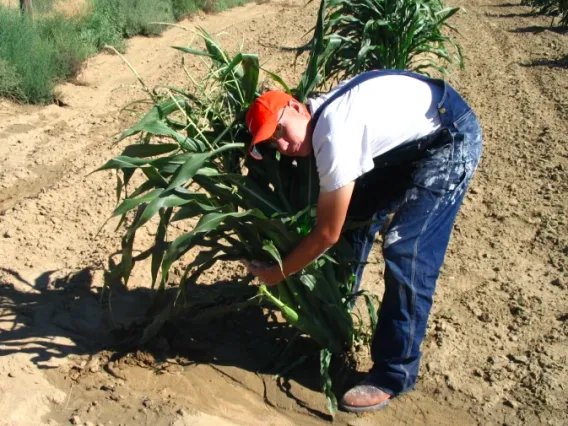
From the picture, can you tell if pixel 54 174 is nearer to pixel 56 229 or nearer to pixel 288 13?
pixel 56 229

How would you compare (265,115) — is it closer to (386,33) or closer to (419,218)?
(419,218)

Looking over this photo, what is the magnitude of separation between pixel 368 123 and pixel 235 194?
676 mm

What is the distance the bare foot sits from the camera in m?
2.89

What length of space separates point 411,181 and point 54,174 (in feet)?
11.0

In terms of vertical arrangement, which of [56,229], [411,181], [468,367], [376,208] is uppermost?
[411,181]

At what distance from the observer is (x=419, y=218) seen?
2.71 metres

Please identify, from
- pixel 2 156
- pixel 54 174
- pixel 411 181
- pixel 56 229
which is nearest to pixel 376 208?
pixel 411 181

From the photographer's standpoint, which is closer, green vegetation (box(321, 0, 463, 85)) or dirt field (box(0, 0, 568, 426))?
dirt field (box(0, 0, 568, 426))

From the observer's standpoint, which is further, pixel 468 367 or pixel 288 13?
pixel 288 13

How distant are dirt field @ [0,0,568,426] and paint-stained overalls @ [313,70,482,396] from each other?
0.38 metres

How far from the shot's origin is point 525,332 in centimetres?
341

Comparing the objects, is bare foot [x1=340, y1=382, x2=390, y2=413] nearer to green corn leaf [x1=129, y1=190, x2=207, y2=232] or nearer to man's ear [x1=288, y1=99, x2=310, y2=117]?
green corn leaf [x1=129, y1=190, x2=207, y2=232]

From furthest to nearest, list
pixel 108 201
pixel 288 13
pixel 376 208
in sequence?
1. pixel 288 13
2. pixel 108 201
3. pixel 376 208

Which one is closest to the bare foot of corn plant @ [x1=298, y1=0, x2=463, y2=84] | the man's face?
the man's face
